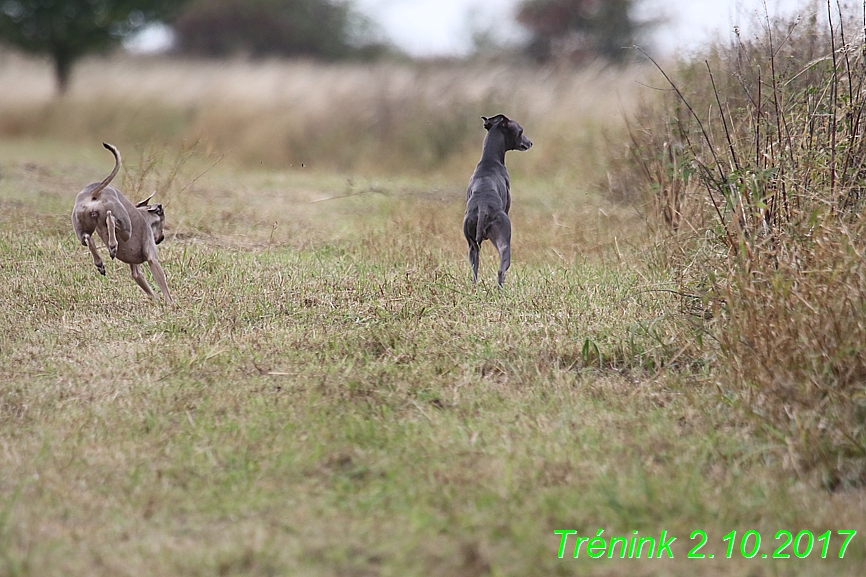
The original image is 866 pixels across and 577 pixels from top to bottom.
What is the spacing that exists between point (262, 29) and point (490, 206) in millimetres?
24666

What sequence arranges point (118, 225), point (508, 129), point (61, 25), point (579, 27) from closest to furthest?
point (118, 225) → point (508, 129) → point (61, 25) → point (579, 27)

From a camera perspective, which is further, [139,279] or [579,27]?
[579,27]

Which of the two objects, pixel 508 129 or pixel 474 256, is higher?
pixel 508 129

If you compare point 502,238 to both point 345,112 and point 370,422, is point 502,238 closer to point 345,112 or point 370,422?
point 370,422

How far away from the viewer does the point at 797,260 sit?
3963mm

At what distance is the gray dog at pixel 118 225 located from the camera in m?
4.83

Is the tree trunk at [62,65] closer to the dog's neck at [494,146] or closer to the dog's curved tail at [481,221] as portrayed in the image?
the dog's neck at [494,146]

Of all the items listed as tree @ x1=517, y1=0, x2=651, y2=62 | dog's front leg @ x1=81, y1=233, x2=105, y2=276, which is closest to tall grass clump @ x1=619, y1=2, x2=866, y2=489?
dog's front leg @ x1=81, y1=233, x2=105, y2=276

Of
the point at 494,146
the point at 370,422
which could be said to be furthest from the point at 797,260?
the point at 494,146

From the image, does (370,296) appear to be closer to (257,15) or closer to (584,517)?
(584,517)

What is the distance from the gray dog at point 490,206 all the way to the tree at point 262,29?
23.4 metres

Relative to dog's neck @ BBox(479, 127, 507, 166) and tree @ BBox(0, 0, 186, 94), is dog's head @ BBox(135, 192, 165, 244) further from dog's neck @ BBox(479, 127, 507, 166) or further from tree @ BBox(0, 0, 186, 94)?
tree @ BBox(0, 0, 186, 94)

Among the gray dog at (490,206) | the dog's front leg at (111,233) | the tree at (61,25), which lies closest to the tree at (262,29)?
the tree at (61,25)

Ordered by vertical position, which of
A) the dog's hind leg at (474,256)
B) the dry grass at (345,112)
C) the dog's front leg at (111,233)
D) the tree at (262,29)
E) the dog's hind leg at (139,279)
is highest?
the tree at (262,29)
